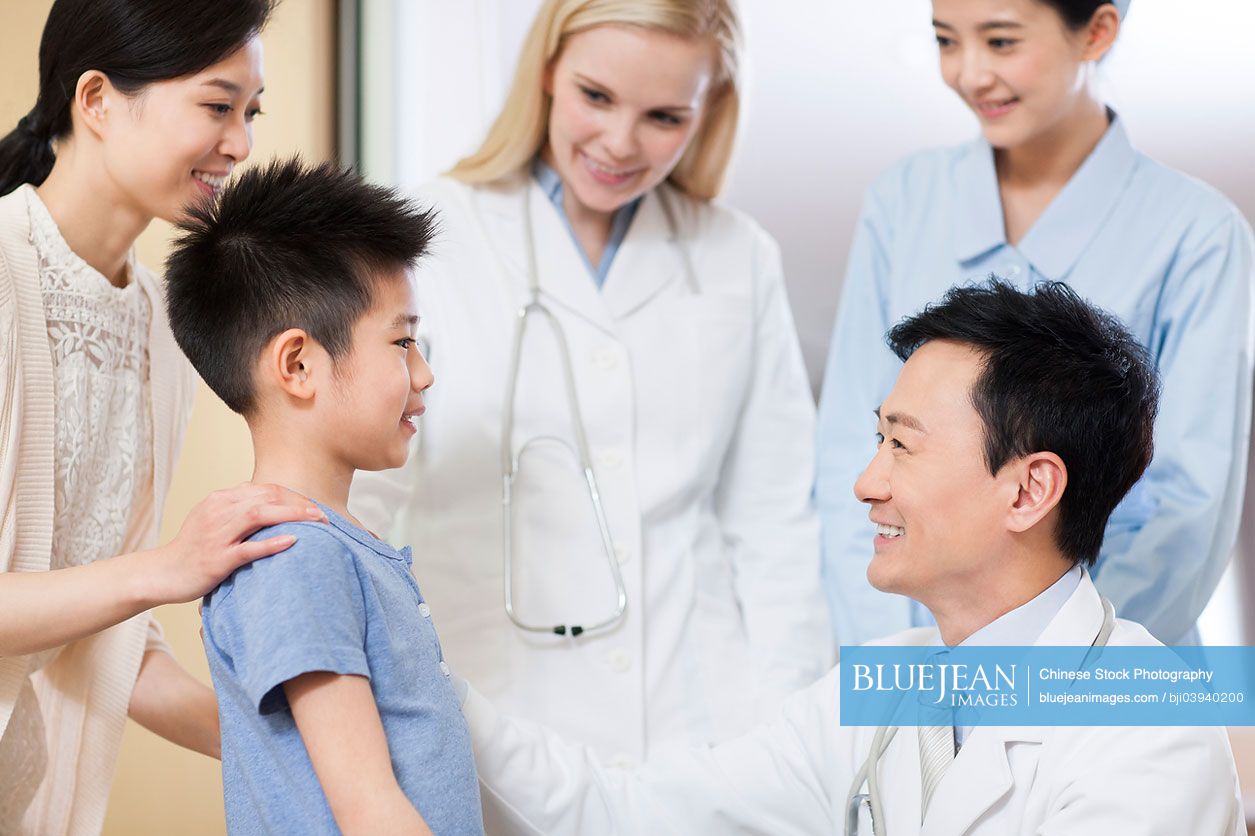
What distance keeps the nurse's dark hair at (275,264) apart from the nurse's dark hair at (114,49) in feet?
0.60

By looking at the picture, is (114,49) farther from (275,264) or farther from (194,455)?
(194,455)

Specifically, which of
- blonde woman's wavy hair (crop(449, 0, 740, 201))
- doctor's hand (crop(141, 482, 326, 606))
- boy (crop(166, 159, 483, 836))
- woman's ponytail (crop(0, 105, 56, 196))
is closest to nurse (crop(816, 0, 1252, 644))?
blonde woman's wavy hair (crop(449, 0, 740, 201))

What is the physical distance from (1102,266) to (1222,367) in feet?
0.64

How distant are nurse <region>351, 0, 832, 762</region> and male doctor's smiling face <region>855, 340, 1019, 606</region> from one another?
380mm

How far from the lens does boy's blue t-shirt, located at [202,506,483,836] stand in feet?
3.12

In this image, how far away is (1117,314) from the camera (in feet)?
5.25

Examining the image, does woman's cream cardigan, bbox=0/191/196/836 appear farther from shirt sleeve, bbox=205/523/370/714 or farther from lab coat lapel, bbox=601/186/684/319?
lab coat lapel, bbox=601/186/684/319

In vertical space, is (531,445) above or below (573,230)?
below

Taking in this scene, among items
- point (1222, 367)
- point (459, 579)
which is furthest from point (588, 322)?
point (1222, 367)

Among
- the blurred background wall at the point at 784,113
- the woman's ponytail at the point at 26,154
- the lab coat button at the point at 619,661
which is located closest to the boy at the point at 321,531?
the woman's ponytail at the point at 26,154

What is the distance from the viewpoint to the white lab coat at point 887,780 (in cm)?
110

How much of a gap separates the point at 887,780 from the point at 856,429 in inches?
22.6
